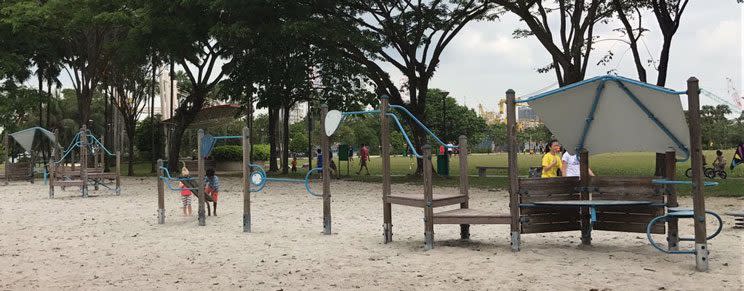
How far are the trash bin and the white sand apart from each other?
13.6 meters

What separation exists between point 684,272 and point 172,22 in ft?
69.4

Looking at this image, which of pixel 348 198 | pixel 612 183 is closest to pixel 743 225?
pixel 612 183

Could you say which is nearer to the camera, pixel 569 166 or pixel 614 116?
pixel 614 116

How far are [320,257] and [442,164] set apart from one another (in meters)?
18.8

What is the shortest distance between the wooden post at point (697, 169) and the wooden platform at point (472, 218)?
208 cm

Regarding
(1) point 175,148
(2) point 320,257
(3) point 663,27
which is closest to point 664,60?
(3) point 663,27

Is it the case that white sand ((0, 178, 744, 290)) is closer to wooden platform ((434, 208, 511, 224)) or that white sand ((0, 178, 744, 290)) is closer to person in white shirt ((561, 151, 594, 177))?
wooden platform ((434, 208, 511, 224))

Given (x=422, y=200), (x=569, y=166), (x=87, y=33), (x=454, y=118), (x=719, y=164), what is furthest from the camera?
(x=454, y=118)

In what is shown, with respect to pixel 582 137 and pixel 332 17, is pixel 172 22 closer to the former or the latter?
pixel 332 17

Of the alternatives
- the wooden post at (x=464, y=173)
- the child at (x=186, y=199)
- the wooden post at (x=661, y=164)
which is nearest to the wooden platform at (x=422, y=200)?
the wooden post at (x=464, y=173)

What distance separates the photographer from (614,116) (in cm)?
804

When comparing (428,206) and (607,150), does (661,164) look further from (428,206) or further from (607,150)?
(428,206)

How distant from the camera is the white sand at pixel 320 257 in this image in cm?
616

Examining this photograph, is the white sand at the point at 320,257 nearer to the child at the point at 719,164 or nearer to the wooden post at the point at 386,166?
the wooden post at the point at 386,166
